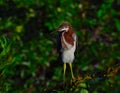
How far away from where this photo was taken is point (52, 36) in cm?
780

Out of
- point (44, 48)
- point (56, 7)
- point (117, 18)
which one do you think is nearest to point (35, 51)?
point (44, 48)

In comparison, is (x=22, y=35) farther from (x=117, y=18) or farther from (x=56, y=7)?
(x=117, y=18)

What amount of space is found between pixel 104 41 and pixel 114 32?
21 cm

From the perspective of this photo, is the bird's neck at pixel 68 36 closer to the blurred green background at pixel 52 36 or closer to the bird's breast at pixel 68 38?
the bird's breast at pixel 68 38

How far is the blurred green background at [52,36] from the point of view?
24.9ft

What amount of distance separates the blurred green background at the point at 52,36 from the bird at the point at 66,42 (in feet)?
10.8

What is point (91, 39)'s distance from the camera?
309 inches

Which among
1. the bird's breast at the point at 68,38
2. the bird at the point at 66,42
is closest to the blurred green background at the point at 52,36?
the bird at the point at 66,42

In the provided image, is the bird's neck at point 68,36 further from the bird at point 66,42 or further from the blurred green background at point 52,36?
the blurred green background at point 52,36

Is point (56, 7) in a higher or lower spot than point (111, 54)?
higher

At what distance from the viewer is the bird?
3.91 metres

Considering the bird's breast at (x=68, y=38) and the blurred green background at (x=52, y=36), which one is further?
the blurred green background at (x=52, y=36)

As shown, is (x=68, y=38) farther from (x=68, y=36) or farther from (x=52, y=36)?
(x=52, y=36)

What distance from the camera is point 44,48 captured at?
301 inches
